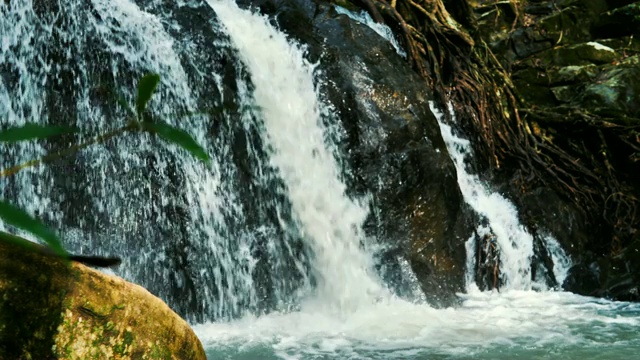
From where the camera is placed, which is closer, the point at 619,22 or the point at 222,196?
the point at 222,196

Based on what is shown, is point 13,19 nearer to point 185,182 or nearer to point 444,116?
point 185,182

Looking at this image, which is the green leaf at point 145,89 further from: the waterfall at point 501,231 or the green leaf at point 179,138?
the waterfall at point 501,231

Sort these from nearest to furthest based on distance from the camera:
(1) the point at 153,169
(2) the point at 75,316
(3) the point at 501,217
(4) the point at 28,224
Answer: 1. (4) the point at 28,224
2. (2) the point at 75,316
3. (1) the point at 153,169
4. (3) the point at 501,217

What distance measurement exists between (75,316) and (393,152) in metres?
4.01

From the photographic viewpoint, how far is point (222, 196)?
5.53m

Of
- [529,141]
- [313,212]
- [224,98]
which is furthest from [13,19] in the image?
[529,141]

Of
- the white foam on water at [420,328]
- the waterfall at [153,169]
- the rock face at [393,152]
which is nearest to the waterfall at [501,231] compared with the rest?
the rock face at [393,152]

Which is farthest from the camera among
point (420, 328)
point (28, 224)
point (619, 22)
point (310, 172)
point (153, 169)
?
point (619, 22)

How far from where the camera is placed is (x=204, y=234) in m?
5.43

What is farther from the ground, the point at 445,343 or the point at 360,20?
the point at 360,20

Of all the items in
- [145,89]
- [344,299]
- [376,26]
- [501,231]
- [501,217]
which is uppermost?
[376,26]

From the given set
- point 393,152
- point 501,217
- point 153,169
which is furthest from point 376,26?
point 153,169

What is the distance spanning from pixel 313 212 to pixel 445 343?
5.41 feet

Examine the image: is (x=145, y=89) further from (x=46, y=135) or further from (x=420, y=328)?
(x=420, y=328)
